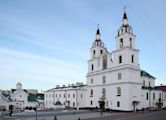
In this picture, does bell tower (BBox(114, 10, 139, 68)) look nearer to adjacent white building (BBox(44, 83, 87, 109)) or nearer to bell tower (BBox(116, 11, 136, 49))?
bell tower (BBox(116, 11, 136, 49))

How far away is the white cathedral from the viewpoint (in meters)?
51.2

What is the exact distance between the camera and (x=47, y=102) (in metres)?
87.5

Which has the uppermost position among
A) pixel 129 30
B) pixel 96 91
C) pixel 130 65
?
pixel 129 30

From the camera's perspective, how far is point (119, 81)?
53.0 meters

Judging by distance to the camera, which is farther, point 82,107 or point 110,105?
point 82,107

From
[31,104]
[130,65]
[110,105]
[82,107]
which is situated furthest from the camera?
[31,104]

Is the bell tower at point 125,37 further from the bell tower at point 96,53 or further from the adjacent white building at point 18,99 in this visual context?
the adjacent white building at point 18,99

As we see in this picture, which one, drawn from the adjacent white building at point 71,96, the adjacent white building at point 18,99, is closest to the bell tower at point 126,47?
the adjacent white building at point 71,96

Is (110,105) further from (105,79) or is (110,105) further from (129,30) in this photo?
(129,30)

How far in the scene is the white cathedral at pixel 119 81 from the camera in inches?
2015

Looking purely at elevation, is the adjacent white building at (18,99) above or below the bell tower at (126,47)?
below

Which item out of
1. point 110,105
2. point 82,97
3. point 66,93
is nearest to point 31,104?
point 66,93

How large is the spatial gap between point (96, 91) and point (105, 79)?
5206 mm

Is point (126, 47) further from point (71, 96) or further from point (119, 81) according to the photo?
point (71, 96)
